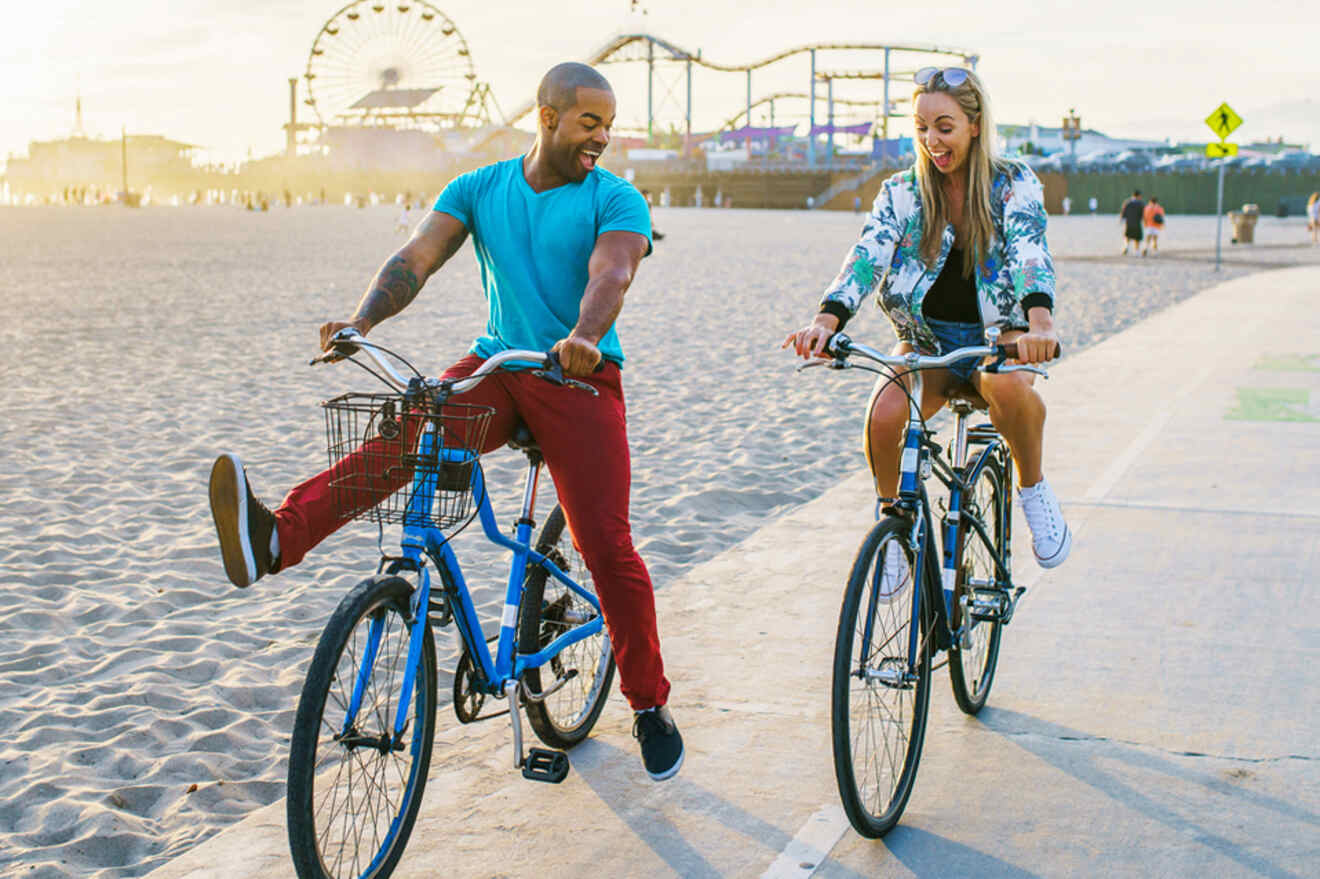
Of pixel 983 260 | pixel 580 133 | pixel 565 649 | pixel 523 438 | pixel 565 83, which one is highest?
pixel 565 83

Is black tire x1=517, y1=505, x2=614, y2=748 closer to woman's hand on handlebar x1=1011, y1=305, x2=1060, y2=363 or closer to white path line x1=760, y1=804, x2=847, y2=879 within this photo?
white path line x1=760, y1=804, x2=847, y2=879

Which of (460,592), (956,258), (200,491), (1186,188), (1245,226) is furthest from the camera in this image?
(1186,188)

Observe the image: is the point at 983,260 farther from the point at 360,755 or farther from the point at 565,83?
the point at 360,755

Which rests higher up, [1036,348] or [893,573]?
[1036,348]

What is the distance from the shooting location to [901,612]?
132 inches

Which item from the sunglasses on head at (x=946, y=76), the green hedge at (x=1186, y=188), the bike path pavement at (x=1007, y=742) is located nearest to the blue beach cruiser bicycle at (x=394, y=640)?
the bike path pavement at (x=1007, y=742)

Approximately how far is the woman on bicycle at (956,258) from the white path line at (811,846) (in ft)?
2.71

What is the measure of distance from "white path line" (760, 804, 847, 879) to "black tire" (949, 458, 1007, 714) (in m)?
0.57

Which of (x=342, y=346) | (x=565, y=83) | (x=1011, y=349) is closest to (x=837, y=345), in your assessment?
(x=1011, y=349)

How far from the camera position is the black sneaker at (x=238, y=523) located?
9.39 ft

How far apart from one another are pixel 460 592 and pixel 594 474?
1.39ft

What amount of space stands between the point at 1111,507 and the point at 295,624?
12.5ft

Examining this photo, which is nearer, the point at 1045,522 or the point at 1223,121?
the point at 1045,522

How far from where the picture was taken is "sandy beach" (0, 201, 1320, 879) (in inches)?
156
